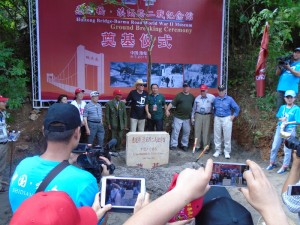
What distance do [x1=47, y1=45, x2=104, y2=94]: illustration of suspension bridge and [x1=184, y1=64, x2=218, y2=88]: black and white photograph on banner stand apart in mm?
2326

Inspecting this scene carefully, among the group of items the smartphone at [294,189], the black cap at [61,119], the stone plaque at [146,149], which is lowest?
the stone plaque at [146,149]

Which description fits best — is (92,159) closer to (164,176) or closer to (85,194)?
(85,194)

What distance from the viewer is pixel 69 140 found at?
70.3 inches

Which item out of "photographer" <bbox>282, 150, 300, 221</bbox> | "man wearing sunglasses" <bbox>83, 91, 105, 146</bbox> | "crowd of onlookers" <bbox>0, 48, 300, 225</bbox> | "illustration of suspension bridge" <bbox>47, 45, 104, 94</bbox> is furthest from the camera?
"illustration of suspension bridge" <bbox>47, 45, 104, 94</bbox>

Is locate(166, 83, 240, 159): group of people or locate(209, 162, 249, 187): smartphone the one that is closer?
locate(209, 162, 249, 187): smartphone

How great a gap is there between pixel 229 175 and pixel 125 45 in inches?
282

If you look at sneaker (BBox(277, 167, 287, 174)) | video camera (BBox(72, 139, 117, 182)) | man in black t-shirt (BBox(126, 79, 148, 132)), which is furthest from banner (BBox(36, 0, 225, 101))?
video camera (BBox(72, 139, 117, 182))

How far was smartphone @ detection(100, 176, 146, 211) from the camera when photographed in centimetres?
169

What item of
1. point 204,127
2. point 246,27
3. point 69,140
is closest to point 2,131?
point 69,140

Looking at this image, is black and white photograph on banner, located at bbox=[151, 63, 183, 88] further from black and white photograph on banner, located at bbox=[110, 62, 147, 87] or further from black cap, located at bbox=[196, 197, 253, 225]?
black cap, located at bbox=[196, 197, 253, 225]

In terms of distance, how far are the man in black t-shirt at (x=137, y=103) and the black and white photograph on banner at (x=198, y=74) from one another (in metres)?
1.52

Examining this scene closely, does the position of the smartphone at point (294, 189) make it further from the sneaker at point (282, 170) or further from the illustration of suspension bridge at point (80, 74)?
the illustration of suspension bridge at point (80, 74)

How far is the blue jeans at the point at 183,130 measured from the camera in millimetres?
8281

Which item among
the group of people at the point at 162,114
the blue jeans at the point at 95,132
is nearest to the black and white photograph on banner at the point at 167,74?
the group of people at the point at 162,114
